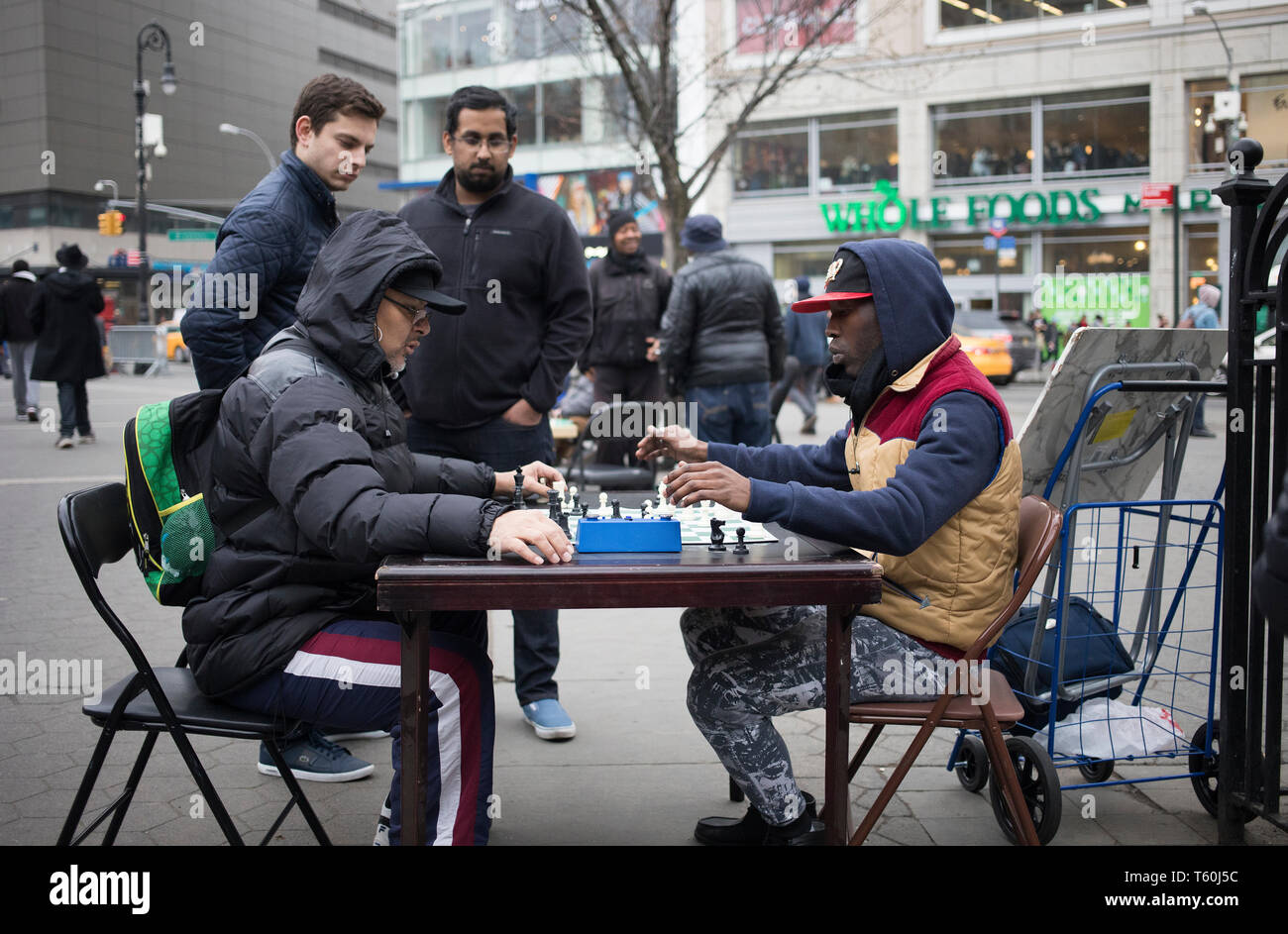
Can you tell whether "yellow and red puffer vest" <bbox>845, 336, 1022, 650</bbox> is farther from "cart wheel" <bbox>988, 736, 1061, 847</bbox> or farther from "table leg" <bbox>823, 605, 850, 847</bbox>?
"cart wheel" <bbox>988, 736, 1061, 847</bbox>

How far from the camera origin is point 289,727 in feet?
8.79

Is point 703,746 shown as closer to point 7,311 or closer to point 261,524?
point 261,524

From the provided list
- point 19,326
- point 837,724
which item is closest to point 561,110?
point 19,326

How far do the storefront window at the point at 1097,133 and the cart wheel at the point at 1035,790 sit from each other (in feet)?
104

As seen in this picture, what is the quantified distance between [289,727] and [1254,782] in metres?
2.60

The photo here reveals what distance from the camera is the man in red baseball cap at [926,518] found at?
274 centimetres

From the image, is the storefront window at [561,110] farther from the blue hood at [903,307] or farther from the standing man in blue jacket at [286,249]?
the blue hood at [903,307]

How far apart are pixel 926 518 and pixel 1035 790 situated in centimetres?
117

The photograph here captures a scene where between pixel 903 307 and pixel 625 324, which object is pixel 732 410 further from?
pixel 903 307

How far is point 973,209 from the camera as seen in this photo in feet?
110

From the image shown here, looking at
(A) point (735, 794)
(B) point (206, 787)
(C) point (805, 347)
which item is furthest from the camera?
(C) point (805, 347)

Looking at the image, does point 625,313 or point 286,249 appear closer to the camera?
point 286,249

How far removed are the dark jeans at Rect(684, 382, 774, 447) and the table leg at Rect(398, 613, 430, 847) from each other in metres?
5.62
